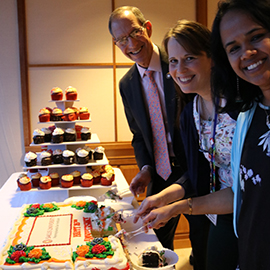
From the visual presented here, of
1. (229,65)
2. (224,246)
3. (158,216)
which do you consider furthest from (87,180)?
(229,65)

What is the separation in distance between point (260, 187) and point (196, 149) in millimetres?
604

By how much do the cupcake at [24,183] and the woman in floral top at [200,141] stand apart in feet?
3.07

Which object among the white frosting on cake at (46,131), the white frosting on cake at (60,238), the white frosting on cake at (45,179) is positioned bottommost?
the white frosting on cake at (60,238)

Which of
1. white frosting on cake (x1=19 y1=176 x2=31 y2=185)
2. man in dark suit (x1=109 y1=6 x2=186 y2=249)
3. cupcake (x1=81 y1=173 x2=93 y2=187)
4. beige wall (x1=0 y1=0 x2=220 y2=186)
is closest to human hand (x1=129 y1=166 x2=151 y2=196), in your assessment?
man in dark suit (x1=109 y1=6 x2=186 y2=249)

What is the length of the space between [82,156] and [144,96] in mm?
575

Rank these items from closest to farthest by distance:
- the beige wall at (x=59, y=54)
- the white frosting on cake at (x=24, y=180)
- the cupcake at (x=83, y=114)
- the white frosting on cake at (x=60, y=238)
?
the white frosting on cake at (x=60, y=238) < the white frosting on cake at (x=24, y=180) < the cupcake at (x=83, y=114) < the beige wall at (x=59, y=54)

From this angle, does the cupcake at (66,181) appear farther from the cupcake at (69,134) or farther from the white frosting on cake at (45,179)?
the cupcake at (69,134)

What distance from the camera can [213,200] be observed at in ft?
4.17

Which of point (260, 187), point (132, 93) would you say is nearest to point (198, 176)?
Answer: point (260, 187)

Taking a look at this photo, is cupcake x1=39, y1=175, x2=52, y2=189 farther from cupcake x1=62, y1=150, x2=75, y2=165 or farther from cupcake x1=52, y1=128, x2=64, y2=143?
cupcake x1=52, y1=128, x2=64, y2=143

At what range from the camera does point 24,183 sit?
Result: 2078 mm

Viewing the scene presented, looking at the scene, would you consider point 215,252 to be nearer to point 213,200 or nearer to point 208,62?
point 213,200

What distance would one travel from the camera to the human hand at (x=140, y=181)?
176 cm

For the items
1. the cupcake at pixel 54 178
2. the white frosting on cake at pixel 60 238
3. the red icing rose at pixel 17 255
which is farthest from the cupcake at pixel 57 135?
the red icing rose at pixel 17 255
